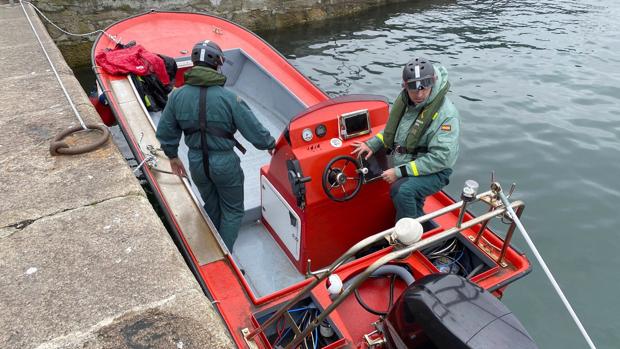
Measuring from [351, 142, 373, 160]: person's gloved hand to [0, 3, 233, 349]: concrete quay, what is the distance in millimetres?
1488

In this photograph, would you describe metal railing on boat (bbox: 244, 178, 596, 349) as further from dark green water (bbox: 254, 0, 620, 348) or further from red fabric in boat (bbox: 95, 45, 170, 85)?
red fabric in boat (bbox: 95, 45, 170, 85)

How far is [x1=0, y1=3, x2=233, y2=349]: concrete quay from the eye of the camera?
2.02 m

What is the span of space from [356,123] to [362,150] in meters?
0.25

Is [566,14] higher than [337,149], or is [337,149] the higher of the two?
[337,149]

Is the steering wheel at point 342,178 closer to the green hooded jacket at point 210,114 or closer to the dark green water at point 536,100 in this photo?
the green hooded jacket at point 210,114

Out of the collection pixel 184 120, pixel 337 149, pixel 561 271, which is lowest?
pixel 561 271

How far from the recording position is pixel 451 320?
181 centimetres

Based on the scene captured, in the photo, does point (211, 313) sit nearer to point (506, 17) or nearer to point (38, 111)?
point (38, 111)

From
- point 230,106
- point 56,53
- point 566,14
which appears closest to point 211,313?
point 230,106

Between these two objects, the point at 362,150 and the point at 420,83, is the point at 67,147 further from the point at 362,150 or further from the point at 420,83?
the point at 420,83

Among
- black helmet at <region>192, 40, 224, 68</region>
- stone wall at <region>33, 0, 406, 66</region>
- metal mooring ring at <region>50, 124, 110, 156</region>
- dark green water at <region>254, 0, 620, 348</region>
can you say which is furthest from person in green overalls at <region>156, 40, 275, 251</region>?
stone wall at <region>33, 0, 406, 66</region>

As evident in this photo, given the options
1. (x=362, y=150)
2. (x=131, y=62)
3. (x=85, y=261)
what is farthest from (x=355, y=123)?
(x=131, y=62)

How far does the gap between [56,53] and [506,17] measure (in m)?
10.6

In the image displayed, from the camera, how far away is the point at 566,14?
37.2ft
